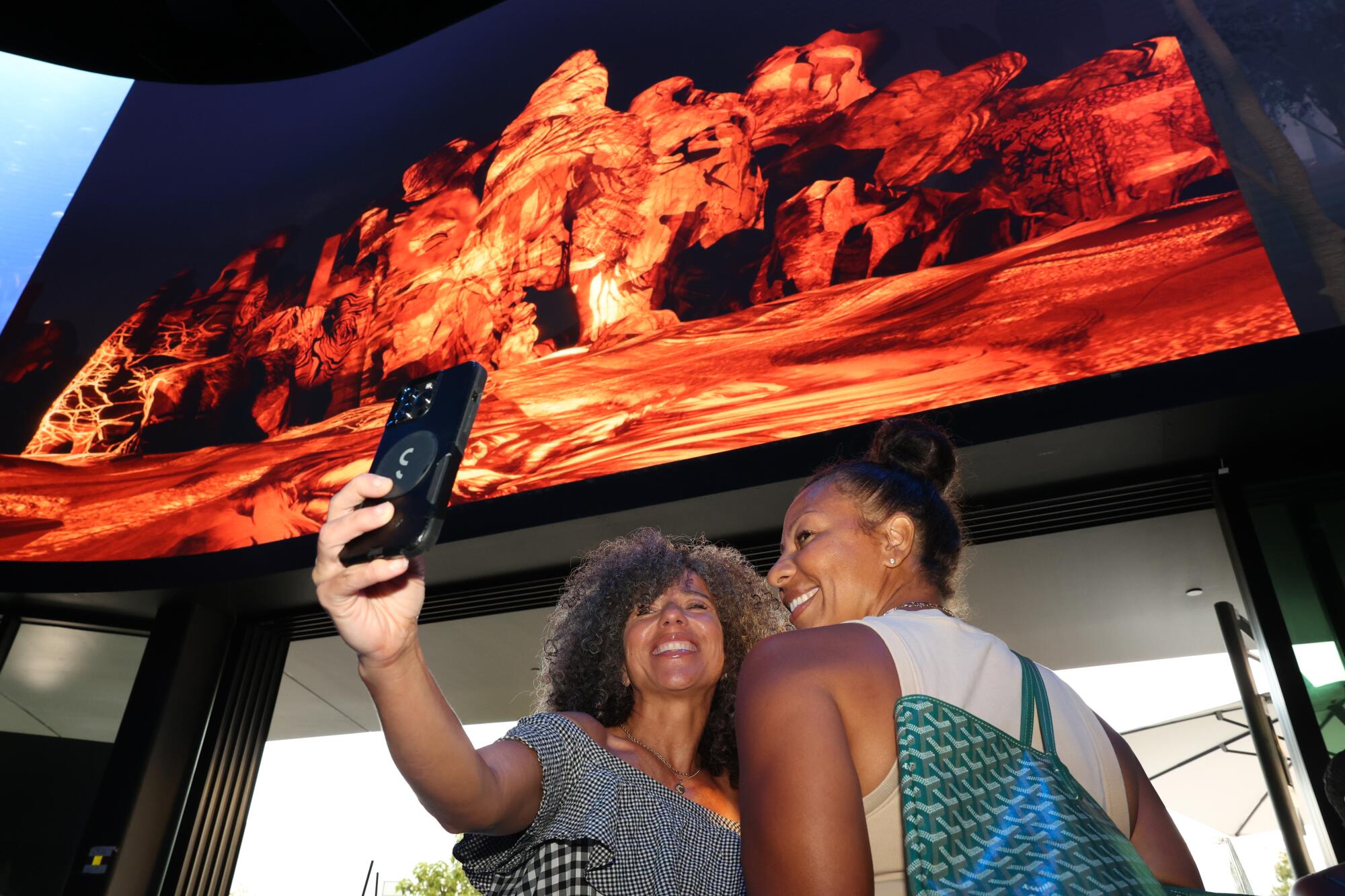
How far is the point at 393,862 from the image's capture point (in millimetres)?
9266

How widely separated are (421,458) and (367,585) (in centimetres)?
12

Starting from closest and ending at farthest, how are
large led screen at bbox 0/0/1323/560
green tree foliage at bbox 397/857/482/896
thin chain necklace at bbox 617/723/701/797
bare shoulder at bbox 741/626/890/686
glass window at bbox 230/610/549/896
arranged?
bare shoulder at bbox 741/626/890/686
thin chain necklace at bbox 617/723/701/797
large led screen at bbox 0/0/1323/560
glass window at bbox 230/610/549/896
green tree foliage at bbox 397/857/482/896

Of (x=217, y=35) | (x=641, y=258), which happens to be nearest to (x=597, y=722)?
(x=641, y=258)

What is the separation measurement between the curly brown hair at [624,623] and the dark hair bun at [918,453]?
651 mm

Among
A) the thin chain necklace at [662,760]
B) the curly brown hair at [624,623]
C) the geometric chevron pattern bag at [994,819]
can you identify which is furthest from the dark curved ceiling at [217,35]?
the geometric chevron pattern bag at [994,819]


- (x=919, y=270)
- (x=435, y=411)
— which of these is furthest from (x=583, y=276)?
(x=435, y=411)

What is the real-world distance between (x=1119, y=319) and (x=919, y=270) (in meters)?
A: 0.93

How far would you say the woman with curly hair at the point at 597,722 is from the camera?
846 mm

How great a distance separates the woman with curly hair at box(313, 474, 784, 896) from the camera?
846 mm

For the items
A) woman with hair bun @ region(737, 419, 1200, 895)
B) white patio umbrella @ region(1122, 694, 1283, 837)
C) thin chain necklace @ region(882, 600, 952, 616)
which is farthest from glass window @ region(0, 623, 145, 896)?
white patio umbrella @ region(1122, 694, 1283, 837)

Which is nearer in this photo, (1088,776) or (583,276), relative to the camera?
(1088,776)

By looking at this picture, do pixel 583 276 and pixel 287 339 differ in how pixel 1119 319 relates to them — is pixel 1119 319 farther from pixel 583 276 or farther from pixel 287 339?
pixel 287 339

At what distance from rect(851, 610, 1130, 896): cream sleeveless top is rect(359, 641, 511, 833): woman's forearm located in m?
0.41

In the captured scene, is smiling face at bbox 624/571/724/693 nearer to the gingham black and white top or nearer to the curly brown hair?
the curly brown hair
